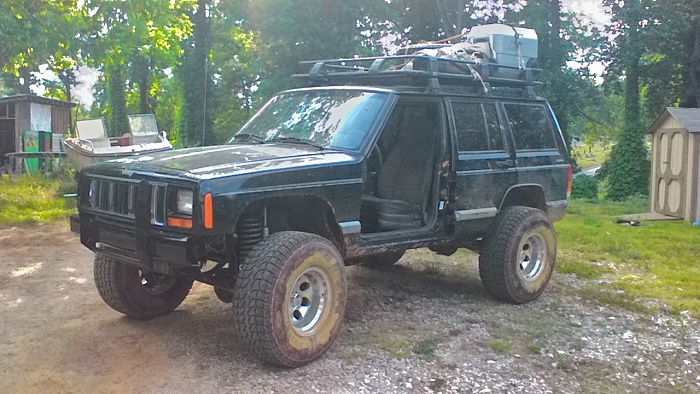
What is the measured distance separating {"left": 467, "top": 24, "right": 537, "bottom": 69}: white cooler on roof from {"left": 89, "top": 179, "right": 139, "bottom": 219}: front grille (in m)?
4.10

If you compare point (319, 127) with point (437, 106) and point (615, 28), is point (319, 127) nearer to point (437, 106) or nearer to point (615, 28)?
point (437, 106)

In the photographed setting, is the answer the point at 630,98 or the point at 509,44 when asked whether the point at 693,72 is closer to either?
the point at 630,98

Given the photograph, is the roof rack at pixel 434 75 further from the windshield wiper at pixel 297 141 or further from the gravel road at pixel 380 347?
the gravel road at pixel 380 347

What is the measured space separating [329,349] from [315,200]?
44.7 inches

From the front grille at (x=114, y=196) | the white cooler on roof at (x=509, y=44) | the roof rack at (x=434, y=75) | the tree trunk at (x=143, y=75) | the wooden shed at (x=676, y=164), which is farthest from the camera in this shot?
the tree trunk at (x=143, y=75)

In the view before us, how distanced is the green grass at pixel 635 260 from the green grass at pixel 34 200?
8.59 metres

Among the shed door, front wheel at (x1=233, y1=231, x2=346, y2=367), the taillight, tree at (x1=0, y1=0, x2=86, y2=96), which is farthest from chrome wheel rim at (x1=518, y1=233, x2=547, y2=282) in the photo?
tree at (x1=0, y1=0, x2=86, y2=96)

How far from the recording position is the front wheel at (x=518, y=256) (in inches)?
253

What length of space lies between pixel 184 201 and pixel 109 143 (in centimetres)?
1217

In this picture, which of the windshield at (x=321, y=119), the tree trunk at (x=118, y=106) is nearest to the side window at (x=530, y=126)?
the windshield at (x=321, y=119)

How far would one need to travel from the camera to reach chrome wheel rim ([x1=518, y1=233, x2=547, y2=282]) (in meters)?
6.77

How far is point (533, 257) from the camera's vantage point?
689cm

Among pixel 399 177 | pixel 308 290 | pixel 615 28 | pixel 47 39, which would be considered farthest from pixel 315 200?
pixel 615 28

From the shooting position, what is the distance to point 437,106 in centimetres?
625
